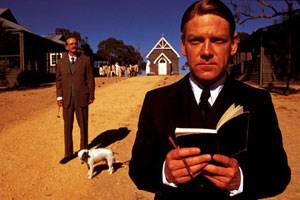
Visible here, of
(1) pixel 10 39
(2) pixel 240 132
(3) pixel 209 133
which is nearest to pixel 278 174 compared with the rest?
(2) pixel 240 132

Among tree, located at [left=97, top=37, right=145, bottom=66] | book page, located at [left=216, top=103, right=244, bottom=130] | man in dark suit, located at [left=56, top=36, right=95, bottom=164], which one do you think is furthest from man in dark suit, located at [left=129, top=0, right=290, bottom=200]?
tree, located at [left=97, top=37, right=145, bottom=66]

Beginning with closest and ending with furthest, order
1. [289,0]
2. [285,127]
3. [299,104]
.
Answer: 1. [285,127]
2. [299,104]
3. [289,0]

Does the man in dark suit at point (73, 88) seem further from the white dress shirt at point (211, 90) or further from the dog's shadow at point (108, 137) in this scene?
the white dress shirt at point (211, 90)

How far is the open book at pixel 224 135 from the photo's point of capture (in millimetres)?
1402

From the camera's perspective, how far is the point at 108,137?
900cm

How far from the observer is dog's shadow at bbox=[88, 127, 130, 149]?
8.19 meters

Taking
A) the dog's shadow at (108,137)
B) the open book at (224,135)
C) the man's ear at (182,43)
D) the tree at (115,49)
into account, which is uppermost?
the tree at (115,49)

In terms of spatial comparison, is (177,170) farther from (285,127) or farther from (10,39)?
(10,39)

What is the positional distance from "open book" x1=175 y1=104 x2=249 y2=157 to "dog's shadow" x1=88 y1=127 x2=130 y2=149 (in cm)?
667

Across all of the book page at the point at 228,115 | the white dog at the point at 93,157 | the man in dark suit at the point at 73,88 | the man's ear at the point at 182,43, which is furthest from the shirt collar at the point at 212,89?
the man in dark suit at the point at 73,88

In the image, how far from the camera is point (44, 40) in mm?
30312

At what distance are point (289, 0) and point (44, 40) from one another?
20.7 meters

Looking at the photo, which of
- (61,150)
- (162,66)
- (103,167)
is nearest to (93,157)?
(103,167)

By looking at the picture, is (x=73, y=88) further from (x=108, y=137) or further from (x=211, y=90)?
(x=211, y=90)
